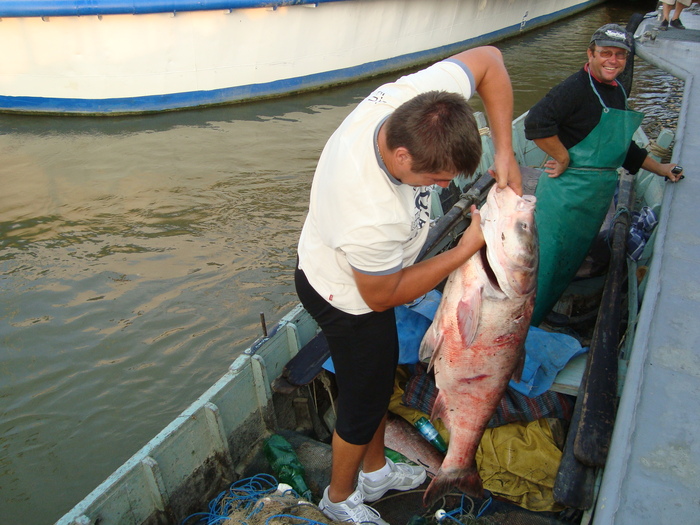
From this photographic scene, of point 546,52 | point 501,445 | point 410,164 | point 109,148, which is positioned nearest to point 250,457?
point 501,445

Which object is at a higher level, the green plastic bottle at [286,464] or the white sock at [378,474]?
the white sock at [378,474]

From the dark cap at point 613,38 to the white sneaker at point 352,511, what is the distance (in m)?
3.13

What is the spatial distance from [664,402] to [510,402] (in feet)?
3.98

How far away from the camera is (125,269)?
6562 mm

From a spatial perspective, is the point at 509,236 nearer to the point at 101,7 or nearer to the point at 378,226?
the point at 378,226

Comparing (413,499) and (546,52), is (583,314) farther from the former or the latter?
(546,52)

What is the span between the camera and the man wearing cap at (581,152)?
3.79m

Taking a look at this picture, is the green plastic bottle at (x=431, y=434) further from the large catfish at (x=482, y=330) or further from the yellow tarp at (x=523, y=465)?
the large catfish at (x=482, y=330)

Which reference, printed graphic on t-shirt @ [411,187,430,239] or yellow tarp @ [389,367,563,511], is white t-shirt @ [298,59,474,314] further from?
yellow tarp @ [389,367,563,511]

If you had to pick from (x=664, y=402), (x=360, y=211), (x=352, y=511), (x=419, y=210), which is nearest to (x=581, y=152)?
(x=419, y=210)

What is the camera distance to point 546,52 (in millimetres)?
17469

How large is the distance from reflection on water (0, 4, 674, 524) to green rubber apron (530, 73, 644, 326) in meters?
2.95

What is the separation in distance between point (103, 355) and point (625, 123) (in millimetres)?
4800

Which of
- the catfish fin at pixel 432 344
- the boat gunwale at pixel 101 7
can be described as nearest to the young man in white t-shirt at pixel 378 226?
the catfish fin at pixel 432 344
